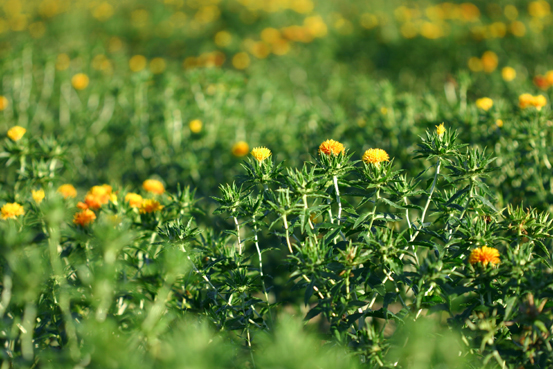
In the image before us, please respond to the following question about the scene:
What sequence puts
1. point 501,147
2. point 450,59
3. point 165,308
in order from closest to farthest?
point 165,308, point 501,147, point 450,59

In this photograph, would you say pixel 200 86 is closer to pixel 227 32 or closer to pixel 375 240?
pixel 375 240

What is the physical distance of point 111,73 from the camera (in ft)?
20.8

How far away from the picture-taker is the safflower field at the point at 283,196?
1642 mm

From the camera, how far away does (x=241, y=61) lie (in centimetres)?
660

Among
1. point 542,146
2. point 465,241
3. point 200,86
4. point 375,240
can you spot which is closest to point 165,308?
point 375,240

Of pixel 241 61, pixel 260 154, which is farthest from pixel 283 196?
pixel 241 61

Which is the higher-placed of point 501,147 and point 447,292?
point 447,292

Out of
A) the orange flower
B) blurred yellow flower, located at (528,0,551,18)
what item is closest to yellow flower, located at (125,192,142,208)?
the orange flower

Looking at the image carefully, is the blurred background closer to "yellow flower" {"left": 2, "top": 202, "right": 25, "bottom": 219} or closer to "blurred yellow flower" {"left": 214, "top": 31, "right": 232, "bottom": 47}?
"blurred yellow flower" {"left": 214, "top": 31, "right": 232, "bottom": 47}

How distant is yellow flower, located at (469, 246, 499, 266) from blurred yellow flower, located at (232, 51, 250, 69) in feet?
18.1

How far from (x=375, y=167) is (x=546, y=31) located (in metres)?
5.65

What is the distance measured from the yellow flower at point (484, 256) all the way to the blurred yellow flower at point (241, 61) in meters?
5.52

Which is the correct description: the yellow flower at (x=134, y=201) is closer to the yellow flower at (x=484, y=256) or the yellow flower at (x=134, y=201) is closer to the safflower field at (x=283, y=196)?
the safflower field at (x=283, y=196)

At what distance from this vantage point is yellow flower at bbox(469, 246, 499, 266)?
5.52 feet
